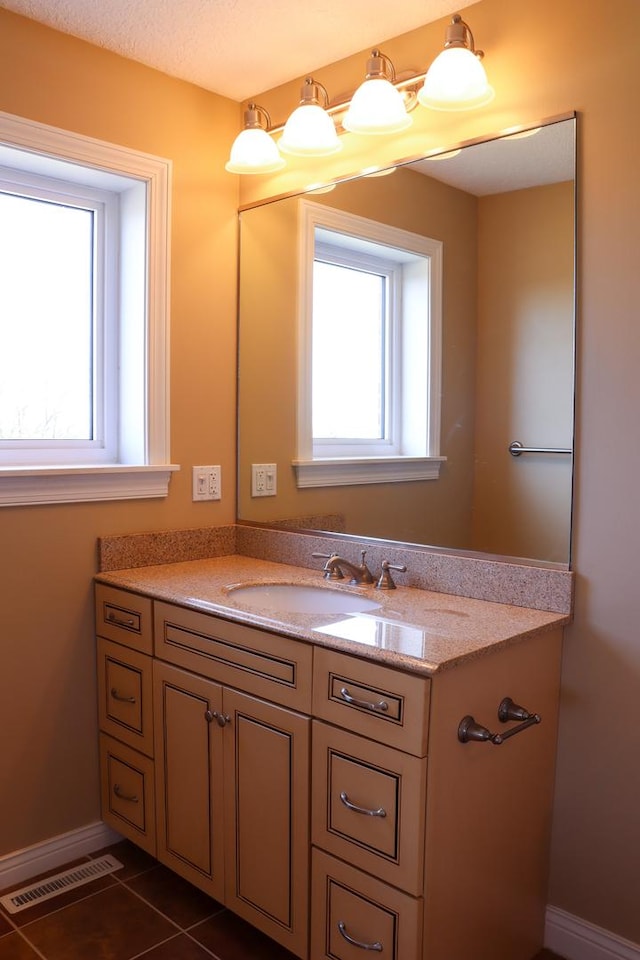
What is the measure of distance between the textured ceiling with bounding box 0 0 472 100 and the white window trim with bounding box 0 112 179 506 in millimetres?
264

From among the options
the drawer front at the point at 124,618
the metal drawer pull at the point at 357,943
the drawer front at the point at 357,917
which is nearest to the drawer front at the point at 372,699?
the drawer front at the point at 357,917

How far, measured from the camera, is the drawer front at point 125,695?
2043 mm

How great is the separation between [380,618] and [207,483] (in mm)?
946

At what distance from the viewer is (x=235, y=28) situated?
2.02 metres

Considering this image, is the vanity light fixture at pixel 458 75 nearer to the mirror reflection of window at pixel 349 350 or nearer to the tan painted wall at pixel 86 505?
the mirror reflection of window at pixel 349 350

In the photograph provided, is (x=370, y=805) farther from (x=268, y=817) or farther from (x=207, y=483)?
(x=207, y=483)

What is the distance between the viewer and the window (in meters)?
2.03

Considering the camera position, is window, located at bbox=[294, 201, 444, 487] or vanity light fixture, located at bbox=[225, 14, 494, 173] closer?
vanity light fixture, located at bbox=[225, 14, 494, 173]

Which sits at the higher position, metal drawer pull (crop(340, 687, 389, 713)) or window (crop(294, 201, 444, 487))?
window (crop(294, 201, 444, 487))

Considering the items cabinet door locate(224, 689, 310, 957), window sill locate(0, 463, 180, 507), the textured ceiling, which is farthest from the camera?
window sill locate(0, 463, 180, 507)

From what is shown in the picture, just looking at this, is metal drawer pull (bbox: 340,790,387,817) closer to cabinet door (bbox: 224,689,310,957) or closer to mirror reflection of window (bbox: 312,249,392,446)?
cabinet door (bbox: 224,689,310,957)

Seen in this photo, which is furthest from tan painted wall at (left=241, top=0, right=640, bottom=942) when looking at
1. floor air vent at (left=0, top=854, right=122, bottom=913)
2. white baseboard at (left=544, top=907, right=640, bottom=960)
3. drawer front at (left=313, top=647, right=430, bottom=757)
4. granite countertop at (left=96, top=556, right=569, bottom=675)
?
floor air vent at (left=0, top=854, right=122, bottom=913)

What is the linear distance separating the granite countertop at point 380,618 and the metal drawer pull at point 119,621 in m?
0.09

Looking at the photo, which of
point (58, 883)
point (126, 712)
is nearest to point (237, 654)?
point (126, 712)
